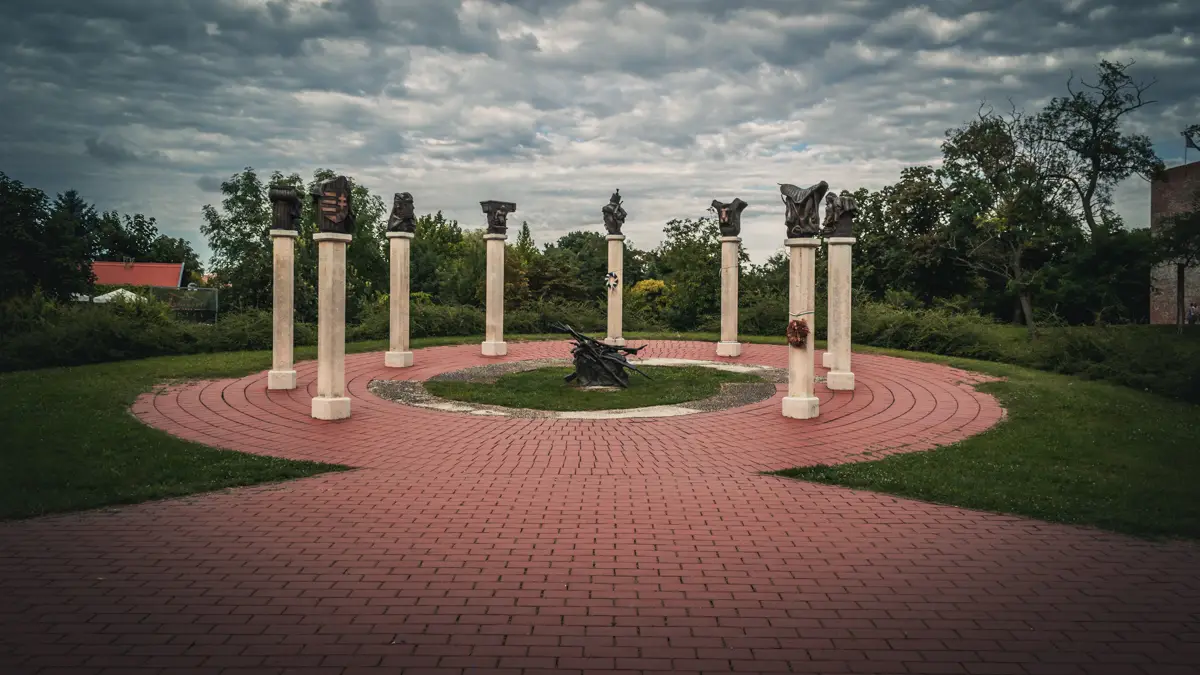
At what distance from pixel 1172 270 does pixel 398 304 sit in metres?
28.4

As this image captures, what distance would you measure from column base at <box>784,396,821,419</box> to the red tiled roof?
4569 centimetres

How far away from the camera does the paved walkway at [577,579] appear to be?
4895mm

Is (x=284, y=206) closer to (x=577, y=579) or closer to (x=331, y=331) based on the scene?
(x=331, y=331)

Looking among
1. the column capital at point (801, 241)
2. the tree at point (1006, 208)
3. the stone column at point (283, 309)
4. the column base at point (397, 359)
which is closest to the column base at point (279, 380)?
the stone column at point (283, 309)

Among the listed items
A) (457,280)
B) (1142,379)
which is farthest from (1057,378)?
(457,280)

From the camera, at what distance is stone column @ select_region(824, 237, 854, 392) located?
15.2 m

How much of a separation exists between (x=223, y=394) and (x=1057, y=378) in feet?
50.7

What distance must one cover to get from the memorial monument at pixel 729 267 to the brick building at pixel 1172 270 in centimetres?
1879

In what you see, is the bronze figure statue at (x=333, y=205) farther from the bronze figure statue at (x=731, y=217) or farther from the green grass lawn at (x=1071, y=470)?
the bronze figure statue at (x=731, y=217)

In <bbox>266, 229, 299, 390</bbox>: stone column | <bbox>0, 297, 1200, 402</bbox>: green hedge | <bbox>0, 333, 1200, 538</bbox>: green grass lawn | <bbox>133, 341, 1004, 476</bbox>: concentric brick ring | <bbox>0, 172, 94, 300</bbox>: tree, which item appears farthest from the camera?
<bbox>0, 172, 94, 300</bbox>: tree

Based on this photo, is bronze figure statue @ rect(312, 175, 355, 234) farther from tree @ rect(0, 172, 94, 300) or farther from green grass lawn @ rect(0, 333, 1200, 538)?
tree @ rect(0, 172, 94, 300)

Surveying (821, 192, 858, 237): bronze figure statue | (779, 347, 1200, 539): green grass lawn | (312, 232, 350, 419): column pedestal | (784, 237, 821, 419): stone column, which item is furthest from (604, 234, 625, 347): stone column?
(779, 347, 1200, 539): green grass lawn

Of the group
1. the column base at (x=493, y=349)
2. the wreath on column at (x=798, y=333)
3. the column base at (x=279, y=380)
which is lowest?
the column base at (x=279, y=380)

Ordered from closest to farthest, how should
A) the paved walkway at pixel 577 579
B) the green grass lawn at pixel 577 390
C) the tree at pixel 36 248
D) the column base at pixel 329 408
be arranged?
the paved walkway at pixel 577 579 → the column base at pixel 329 408 → the green grass lawn at pixel 577 390 → the tree at pixel 36 248
